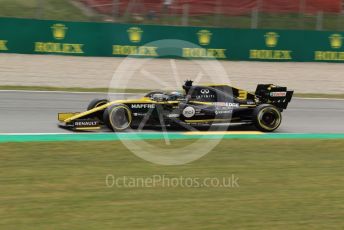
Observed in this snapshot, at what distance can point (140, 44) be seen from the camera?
24.1 m

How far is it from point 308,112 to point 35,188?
10.1 metres

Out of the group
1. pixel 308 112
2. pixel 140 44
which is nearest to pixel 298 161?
pixel 308 112

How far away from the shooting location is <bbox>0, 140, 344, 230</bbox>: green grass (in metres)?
6.82

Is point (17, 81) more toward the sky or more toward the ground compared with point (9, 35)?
more toward the ground

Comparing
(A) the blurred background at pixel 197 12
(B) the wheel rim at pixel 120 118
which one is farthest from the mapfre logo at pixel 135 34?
(B) the wheel rim at pixel 120 118

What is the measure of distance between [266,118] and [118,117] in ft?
10.6

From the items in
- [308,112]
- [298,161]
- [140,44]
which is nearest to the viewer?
[298,161]

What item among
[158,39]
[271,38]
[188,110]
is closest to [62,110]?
[188,110]

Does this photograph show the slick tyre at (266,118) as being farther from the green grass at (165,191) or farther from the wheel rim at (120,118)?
the wheel rim at (120,118)

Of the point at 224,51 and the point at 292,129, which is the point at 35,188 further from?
the point at 224,51

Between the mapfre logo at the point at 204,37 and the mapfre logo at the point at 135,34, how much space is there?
248 centimetres

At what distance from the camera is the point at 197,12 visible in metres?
28.9

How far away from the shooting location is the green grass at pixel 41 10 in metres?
26.2

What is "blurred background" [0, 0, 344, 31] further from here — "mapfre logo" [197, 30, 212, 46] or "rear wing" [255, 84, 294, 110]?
"rear wing" [255, 84, 294, 110]
